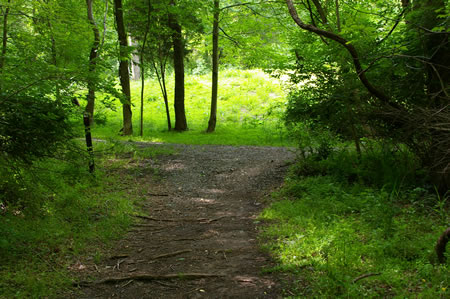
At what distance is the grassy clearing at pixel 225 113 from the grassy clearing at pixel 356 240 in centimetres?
537

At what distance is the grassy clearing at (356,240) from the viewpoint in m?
3.53

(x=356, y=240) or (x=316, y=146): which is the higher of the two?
(x=316, y=146)

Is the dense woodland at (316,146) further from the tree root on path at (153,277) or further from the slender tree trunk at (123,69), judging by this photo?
the slender tree trunk at (123,69)

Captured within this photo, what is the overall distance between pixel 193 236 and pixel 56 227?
6.96 ft

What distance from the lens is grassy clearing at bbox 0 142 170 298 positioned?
408 centimetres

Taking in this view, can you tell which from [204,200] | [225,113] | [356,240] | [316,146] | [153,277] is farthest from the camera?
[225,113]

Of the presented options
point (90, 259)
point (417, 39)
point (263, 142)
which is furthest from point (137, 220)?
point (263, 142)

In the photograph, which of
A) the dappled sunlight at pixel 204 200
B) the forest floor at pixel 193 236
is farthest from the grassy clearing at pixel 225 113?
the dappled sunlight at pixel 204 200

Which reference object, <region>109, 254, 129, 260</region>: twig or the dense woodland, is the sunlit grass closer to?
the dense woodland

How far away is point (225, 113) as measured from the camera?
19859 mm

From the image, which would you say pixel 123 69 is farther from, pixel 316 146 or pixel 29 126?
pixel 29 126

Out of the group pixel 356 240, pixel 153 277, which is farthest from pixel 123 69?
pixel 356 240

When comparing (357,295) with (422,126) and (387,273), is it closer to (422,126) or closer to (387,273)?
(387,273)

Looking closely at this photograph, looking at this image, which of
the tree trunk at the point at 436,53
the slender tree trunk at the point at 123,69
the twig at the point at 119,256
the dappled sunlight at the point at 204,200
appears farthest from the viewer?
the slender tree trunk at the point at 123,69
